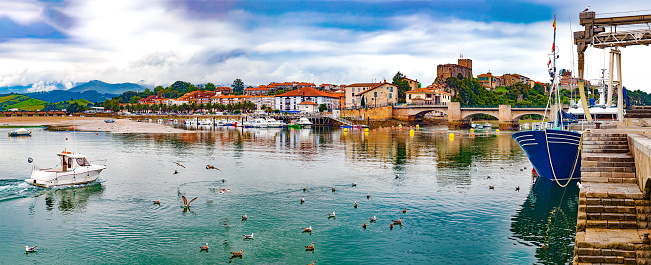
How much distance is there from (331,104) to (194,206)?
461ft

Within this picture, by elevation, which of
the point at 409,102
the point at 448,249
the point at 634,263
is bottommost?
the point at 448,249

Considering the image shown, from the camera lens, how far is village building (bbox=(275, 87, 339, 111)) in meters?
158

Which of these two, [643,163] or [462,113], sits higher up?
[462,113]

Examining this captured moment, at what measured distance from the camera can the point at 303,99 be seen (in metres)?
158

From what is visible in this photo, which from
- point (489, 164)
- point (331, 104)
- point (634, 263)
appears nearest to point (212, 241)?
point (634, 263)

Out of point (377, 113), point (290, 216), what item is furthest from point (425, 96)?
point (290, 216)

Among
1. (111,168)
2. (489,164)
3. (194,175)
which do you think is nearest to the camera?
(194,175)

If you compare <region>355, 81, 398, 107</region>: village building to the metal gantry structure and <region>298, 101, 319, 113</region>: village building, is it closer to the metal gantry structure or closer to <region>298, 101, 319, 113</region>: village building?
<region>298, 101, 319, 113</region>: village building

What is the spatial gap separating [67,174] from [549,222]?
2644 centimetres

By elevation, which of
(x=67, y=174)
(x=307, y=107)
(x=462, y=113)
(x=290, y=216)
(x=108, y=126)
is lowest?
(x=290, y=216)

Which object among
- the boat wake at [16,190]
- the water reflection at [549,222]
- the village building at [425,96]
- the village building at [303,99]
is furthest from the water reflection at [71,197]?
the village building at [303,99]

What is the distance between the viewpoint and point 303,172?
35719 millimetres

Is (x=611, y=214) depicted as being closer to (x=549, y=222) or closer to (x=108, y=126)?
(x=549, y=222)

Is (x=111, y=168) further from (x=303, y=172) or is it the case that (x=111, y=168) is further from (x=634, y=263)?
(x=634, y=263)
